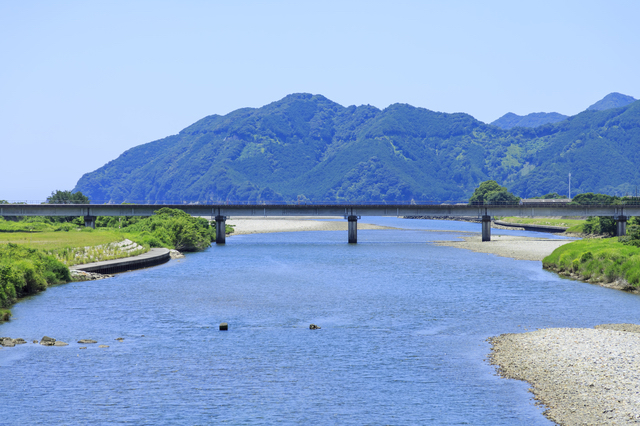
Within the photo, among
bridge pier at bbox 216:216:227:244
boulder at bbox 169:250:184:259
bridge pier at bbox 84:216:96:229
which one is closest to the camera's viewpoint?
boulder at bbox 169:250:184:259

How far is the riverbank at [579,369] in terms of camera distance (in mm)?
23438

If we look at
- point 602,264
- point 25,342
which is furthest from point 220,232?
point 25,342

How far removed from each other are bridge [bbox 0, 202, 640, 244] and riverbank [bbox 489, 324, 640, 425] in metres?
93.0

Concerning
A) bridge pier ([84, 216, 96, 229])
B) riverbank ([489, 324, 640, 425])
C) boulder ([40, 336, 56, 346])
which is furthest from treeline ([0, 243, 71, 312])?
bridge pier ([84, 216, 96, 229])

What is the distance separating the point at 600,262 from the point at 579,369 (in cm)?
3821

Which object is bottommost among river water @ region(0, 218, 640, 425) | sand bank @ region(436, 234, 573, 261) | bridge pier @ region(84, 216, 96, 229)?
river water @ region(0, 218, 640, 425)

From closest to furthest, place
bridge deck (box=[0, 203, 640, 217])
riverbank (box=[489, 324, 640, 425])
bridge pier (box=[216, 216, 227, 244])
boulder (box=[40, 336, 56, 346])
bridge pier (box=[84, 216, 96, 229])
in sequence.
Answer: riverbank (box=[489, 324, 640, 425]), boulder (box=[40, 336, 56, 346]), bridge pier (box=[216, 216, 227, 244]), bridge deck (box=[0, 203, 640, 217]), bridge pier (box=[84, 216, 96, 229])

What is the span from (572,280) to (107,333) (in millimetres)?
46813

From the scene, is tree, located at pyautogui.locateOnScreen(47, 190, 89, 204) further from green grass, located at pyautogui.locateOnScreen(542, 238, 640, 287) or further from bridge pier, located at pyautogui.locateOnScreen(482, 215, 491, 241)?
green grass, located at pyautogui.locateOnScreen(542, 238, 640, 287)

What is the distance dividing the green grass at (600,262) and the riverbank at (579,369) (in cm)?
2092

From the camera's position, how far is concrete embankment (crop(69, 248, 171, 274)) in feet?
223

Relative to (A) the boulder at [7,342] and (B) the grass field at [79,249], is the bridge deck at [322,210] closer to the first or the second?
(B) the grass field at [79,249]

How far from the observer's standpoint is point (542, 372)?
95.0ft

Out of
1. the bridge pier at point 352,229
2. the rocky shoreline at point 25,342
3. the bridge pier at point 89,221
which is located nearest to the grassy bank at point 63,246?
the bridge pier at point 89,221
